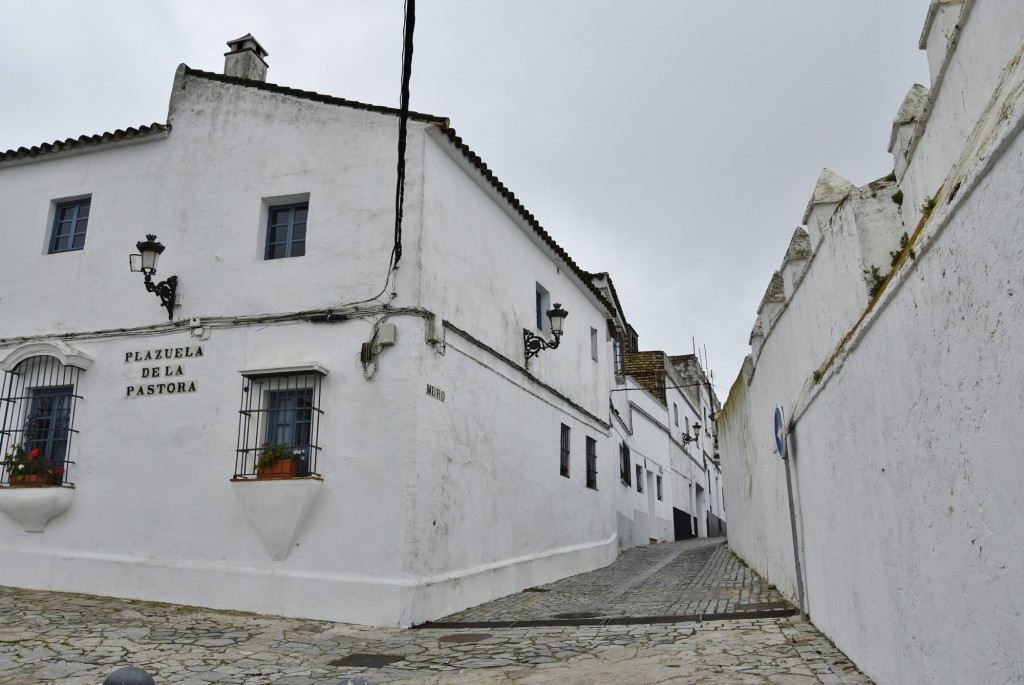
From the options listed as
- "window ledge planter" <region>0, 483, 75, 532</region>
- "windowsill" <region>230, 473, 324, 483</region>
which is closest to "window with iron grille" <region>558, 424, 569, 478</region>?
"windowsill" <region>230, 473, 324, 483</region>

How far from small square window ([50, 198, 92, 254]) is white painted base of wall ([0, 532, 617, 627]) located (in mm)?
4069

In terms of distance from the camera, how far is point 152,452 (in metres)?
9.35

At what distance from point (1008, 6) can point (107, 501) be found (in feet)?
32.3

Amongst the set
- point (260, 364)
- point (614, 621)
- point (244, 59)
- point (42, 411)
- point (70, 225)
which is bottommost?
point (614, 621)

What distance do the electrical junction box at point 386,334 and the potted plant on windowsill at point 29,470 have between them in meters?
4.47

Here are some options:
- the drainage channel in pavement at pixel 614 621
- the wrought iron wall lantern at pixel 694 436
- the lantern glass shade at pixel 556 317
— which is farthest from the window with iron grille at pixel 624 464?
the wrought iron wall lantern at pixel 694 436

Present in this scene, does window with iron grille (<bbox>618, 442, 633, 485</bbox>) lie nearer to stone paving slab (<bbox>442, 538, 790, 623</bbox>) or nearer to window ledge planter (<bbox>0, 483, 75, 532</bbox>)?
stone paving slab (<bbox>442, 538, 790, 623</bbox>)

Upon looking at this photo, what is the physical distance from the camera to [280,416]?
9.10 m

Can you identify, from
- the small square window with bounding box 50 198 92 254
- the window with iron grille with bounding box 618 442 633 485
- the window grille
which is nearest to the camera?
the window grille

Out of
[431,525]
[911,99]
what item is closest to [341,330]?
[431,525]

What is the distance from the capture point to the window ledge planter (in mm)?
9398

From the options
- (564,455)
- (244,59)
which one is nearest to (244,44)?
(244,59)

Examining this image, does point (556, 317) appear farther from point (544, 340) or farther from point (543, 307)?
point (543, 307)

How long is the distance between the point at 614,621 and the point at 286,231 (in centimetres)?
611
